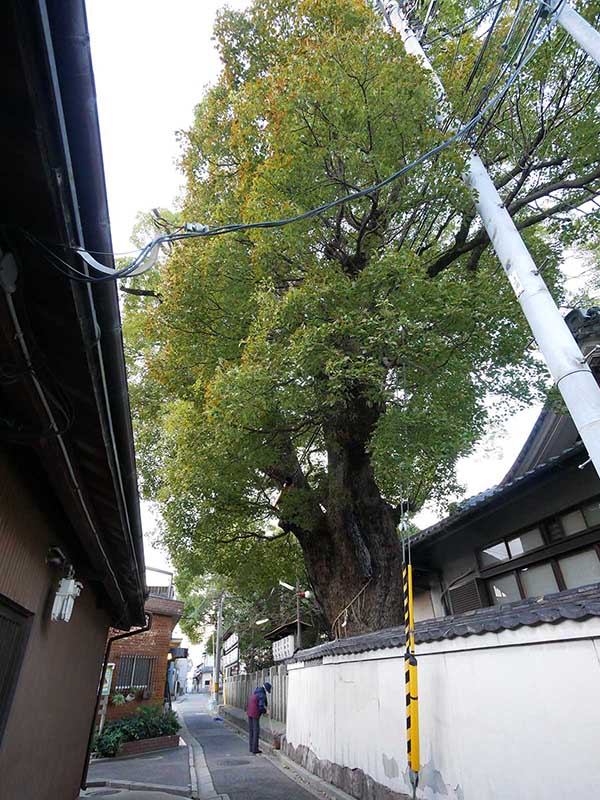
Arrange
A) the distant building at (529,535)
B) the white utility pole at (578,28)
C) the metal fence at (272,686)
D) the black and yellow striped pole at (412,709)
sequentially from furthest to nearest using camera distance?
1. the metal fence at (272,686)
2. the distant building at (529,535)
3. the white utility pole at (578,28)
4. the black and yellow striped pole at (412,709)

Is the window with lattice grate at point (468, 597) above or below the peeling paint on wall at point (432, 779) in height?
above

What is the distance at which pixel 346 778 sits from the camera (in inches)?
264

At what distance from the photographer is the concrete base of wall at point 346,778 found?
5609 millimetres

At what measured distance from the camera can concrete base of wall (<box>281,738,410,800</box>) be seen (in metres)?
5.61

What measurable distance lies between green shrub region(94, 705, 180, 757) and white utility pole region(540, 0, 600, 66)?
1568 cm

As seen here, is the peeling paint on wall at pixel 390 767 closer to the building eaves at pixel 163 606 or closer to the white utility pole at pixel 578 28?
the white utility pole at pixel 578 28

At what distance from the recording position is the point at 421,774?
16.0 ft

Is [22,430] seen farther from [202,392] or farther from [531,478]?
[531,478]

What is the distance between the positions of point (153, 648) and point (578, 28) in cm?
1805

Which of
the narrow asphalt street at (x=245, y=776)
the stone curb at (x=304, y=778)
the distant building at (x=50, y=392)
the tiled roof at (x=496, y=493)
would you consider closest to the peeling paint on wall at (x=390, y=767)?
the stone curb at (x=304, y=778)

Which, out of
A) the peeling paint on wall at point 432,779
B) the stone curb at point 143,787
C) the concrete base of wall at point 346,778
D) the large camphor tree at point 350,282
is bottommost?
the stone curb at point 143,787

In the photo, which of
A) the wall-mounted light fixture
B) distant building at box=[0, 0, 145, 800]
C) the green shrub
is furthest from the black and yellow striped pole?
the green shrub

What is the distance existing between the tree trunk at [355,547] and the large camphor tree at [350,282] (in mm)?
38

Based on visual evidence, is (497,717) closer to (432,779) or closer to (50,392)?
(432,779)
